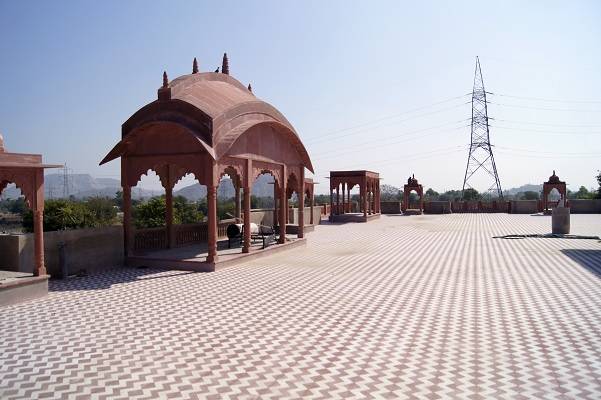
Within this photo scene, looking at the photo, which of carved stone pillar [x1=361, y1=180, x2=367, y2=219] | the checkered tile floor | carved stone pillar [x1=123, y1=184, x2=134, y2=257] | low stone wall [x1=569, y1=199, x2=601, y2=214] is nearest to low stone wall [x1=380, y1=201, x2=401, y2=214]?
carved stone pillar [x1=361, y1=180, x2=367, y2=219]

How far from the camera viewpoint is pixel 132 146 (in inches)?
503

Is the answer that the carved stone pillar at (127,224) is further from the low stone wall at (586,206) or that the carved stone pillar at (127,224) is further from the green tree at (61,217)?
the low stone wall at (586,206)

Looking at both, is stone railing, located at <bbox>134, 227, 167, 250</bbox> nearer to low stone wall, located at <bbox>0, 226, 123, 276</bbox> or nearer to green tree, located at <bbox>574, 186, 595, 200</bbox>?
low stone wall, located at <bbox>0, 226, 123, 276</bbox>

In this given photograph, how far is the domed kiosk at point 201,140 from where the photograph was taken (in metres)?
11.6

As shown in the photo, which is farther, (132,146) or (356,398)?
(132,146)

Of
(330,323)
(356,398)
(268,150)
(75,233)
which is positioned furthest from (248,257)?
(356,398)

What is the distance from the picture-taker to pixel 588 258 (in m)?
13.2

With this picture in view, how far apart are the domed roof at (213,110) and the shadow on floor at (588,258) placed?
9.55m

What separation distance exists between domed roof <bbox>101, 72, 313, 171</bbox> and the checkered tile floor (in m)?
3.40

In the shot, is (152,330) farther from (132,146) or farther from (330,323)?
(132,146)

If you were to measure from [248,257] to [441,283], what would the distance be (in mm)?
5720

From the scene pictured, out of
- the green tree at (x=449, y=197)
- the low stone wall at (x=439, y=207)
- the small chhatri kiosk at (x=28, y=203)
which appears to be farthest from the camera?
the green tree at (x=449, y=197)

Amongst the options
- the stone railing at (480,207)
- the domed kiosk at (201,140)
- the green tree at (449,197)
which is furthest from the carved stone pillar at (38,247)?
the green tree at (449,197)

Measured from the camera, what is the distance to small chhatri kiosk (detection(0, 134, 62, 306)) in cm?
835
